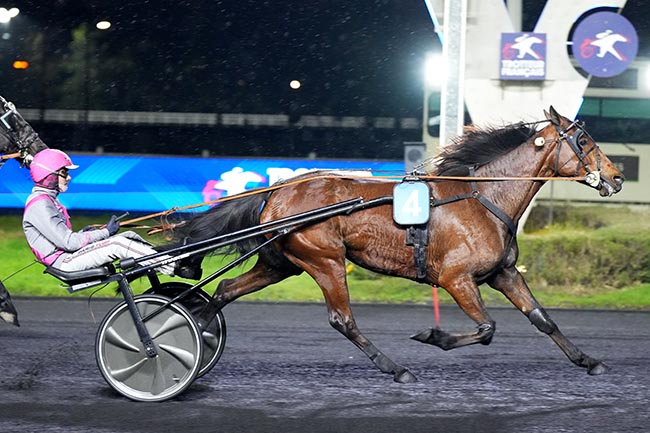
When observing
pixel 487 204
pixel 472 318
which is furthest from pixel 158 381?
pixel 487 204

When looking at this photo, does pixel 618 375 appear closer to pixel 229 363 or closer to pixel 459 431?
pixel 459 431

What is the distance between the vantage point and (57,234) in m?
5.70

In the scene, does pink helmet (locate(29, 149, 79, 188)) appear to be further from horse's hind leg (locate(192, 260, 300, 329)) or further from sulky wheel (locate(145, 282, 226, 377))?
horse's hind leg (locate(192, 260, 300, 329))

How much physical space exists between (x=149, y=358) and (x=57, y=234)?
2.81ft

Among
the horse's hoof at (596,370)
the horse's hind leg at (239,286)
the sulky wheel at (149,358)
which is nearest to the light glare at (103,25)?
the horse's hind leg at (239,286)

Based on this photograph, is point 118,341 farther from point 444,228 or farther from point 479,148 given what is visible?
point 479,148

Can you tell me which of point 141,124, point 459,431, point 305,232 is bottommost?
point 459,431

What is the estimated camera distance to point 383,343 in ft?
26.5

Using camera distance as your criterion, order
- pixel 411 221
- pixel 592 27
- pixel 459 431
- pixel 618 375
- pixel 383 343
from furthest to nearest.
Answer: pixel 592 27
pixel 383 343
pixel 618 375
pixel 411 221
pixel 459 431

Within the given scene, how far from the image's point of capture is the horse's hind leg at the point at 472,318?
588 centimetres

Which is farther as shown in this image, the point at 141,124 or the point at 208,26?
the point at 208,26

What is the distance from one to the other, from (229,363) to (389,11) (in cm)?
1665

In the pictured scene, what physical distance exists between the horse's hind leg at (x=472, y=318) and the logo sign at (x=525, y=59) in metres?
7.88

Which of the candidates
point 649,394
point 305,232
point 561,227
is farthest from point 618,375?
point 561,227
